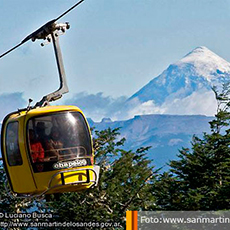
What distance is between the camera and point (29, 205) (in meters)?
44.4

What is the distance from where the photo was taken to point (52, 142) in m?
17.2

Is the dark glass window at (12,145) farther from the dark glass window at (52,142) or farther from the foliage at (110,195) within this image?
the foliage at (110,195)

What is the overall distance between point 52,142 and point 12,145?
49.3 inches

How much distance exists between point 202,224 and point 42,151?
16164 millimetres

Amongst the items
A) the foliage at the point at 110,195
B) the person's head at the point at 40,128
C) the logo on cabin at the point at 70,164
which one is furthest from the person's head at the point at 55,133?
the foliage at the point at 110,195

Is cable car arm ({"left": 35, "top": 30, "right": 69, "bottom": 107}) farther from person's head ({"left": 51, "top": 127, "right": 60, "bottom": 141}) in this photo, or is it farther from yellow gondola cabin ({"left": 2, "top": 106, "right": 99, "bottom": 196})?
person's head ({"left": 51, "top": 127, "right": 60, "bottom": 141})

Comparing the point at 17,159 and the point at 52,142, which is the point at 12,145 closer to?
the point at 17,159

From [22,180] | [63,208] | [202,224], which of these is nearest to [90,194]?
[63,208]

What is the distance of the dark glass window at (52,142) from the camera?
Answer: 56.4ft

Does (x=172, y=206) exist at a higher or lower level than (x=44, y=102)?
lower

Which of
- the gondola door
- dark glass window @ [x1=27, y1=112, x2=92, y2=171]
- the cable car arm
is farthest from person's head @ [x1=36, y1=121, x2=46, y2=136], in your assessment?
the cable car arm

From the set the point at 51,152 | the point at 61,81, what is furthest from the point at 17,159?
the point at 61,81

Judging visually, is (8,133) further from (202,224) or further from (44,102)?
(202,224)

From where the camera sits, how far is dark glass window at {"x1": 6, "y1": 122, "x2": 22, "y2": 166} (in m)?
17.7
